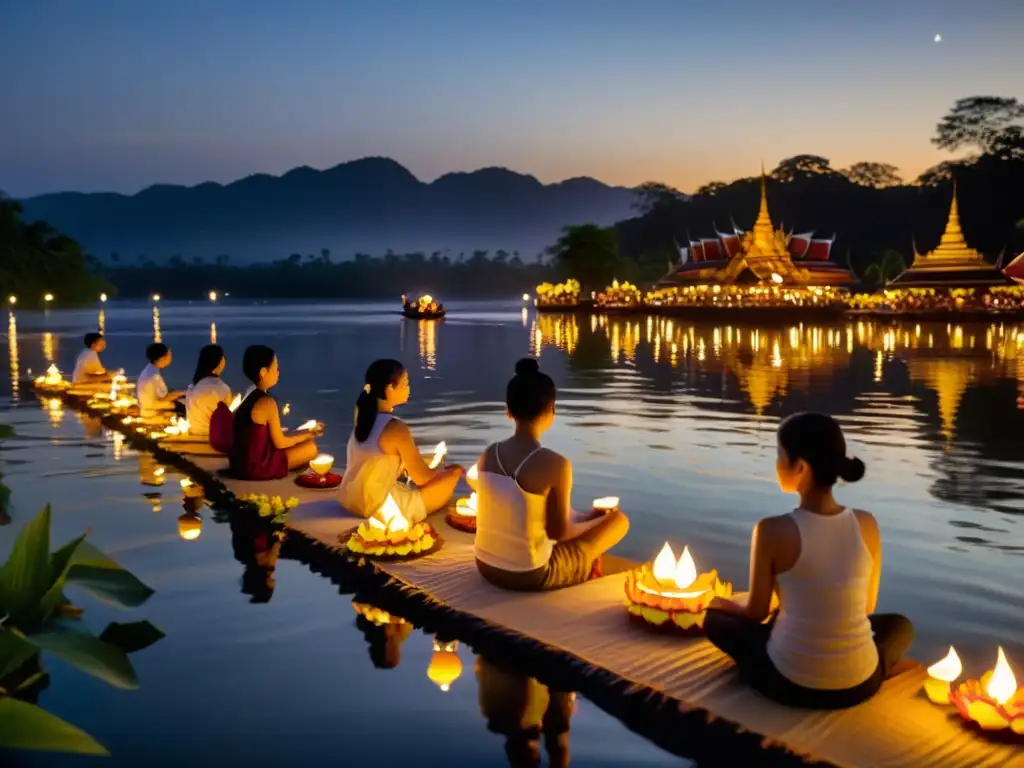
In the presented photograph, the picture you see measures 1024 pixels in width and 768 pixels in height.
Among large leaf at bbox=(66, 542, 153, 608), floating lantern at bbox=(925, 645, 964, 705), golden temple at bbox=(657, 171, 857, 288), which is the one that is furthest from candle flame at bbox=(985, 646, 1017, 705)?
golden temple at bbox=(657, 171, 857, 288)

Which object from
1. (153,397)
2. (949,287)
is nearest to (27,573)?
(153,397)

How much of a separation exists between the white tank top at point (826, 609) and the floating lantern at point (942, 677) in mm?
240

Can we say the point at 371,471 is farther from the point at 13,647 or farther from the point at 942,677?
the point at 942,677

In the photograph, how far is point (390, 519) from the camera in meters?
6.06

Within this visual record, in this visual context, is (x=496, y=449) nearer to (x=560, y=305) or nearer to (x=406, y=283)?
(x=560, y=305)

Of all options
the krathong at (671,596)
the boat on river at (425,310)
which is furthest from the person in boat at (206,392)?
the boat on river at (425,310)

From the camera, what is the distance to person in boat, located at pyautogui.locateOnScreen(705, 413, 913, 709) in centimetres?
360

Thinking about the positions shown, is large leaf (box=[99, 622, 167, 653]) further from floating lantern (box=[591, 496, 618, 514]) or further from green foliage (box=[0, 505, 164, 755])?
floating lantern (box=[591, 496, 618, 514])

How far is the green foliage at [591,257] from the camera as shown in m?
81.6

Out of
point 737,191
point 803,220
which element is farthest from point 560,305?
point 737,191

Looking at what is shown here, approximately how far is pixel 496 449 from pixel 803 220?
101730 millimetres

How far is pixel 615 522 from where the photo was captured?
533 cm

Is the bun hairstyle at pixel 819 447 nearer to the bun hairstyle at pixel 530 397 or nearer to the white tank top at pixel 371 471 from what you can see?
the bun hairstyle at pixel 530 397

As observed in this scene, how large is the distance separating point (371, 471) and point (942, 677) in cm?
400
